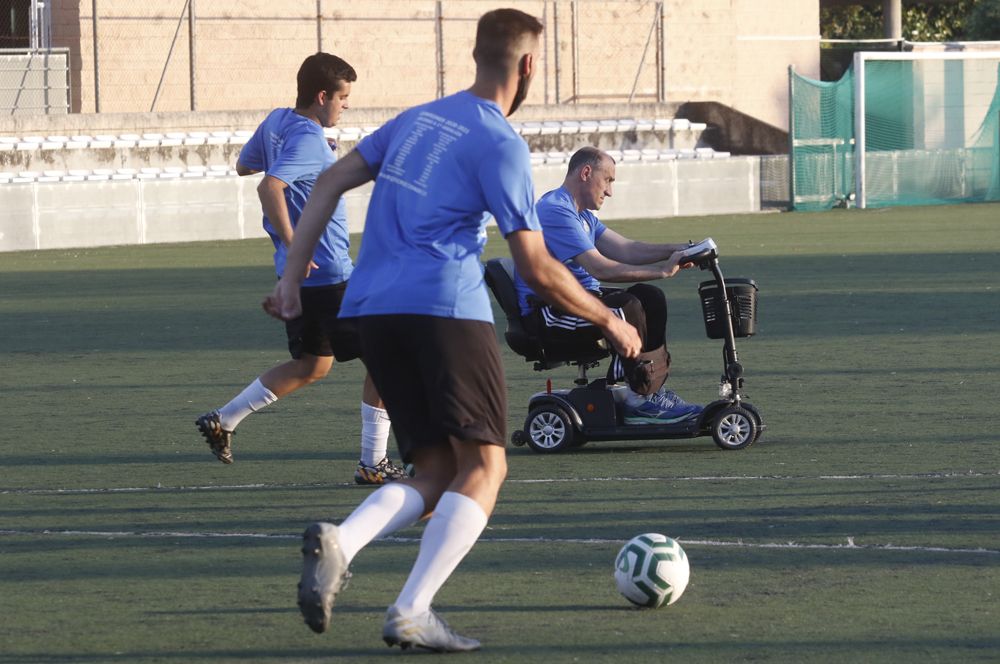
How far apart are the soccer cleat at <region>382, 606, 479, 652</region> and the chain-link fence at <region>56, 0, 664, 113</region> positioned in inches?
1044

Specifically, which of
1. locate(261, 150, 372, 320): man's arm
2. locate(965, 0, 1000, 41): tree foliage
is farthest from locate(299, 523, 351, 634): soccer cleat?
locate(965, 0, 1000, 41): tree foliage

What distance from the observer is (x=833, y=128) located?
110 feet

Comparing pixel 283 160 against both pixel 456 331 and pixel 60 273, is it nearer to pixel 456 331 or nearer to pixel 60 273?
pixel 456 331

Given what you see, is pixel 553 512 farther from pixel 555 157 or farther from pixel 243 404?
pixel 555 157

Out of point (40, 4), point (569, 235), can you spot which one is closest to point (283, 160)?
point (569, 235)

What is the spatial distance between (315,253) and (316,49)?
2795 cm

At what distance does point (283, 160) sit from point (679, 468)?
227 cm

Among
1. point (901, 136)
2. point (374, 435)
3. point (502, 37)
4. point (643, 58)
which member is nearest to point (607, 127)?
point (643, 58)

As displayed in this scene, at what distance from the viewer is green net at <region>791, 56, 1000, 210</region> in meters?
33.2

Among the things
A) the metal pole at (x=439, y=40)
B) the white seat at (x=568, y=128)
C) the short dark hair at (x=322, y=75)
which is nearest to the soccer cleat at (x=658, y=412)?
the short dark hair at (x=322, y=75)

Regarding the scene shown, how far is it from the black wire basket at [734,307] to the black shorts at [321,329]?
1818mm

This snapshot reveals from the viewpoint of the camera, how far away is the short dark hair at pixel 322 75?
8.02 m

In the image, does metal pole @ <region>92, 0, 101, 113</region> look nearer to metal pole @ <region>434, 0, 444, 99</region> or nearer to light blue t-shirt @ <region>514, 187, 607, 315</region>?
metal pole @ <region>434, 0, 444, 99</region>

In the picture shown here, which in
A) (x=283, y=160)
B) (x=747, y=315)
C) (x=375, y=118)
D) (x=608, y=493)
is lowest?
(x=608, y=493)
